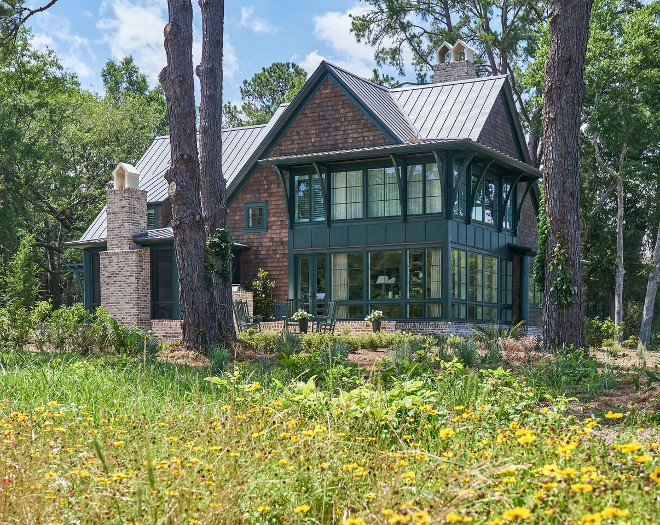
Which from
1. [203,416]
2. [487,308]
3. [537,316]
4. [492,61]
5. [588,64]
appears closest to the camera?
[203,416]

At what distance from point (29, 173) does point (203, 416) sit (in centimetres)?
3037

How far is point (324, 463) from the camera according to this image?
13.8 ft

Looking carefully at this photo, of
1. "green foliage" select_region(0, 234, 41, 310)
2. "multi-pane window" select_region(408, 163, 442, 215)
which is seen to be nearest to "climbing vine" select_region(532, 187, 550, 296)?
"multi-pane window" select_region(408, 163, 442, 215)

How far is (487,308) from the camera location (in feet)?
74.5

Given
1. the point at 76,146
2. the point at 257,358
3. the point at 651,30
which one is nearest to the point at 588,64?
the point at 651,30

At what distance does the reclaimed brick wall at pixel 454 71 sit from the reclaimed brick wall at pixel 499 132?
2.44 metres

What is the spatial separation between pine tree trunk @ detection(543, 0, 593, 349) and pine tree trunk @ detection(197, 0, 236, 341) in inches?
228

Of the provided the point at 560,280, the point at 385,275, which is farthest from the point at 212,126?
the point at 560,280

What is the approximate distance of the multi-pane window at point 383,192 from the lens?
21375mm

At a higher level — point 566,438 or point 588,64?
point 588,64

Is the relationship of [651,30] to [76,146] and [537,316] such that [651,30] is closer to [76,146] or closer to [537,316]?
[537,316]

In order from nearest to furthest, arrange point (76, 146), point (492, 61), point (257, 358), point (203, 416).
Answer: point (203, 416) < point (257, 358) < point (492, 61) < point (76, 146)

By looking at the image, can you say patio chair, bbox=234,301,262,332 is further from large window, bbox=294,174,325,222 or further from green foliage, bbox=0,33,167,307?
green foliage, bbox=0,33,167,307

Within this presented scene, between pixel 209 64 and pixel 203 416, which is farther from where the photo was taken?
pixel 209 64
